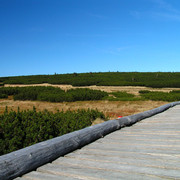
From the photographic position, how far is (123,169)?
8.79 feet

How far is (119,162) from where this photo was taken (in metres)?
2.95

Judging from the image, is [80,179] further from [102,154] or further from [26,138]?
[26,138]

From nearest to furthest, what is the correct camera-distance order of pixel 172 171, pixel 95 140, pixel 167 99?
pixel 172 171
pixel 95 140
pixel 167 99

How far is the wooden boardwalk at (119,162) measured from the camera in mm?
2502

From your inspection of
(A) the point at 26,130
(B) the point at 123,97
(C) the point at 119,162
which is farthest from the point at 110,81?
(C) the point at 119,162

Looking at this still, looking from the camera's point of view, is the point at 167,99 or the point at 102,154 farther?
the point at 167,99

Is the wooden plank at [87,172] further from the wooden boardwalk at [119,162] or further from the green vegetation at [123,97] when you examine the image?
the green vegetation at [123,97]

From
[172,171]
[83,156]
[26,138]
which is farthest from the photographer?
[26,138]

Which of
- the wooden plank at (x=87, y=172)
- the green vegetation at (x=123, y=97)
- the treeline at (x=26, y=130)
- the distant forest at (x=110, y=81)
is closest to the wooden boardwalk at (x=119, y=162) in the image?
the wooden plank at (x=87, y=172)

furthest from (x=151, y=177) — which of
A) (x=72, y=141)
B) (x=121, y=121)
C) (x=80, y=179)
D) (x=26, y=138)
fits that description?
(x=26, y=138)

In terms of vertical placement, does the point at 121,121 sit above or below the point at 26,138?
above

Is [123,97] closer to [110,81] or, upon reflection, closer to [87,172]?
[87,172]

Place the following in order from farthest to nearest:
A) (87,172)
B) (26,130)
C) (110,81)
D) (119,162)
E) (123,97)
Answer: (110,81)
(123,97)
(26,130)
(119,162)
(87,172)

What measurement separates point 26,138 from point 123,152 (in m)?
2.94
